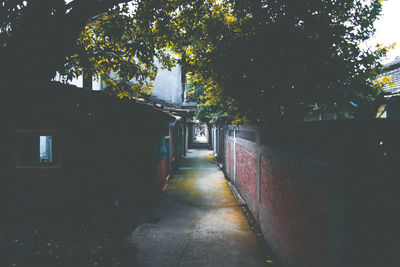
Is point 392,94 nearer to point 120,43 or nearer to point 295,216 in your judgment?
point 295,216

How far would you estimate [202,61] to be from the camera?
17.4 ft

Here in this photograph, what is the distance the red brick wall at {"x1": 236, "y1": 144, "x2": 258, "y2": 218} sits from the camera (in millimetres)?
6223

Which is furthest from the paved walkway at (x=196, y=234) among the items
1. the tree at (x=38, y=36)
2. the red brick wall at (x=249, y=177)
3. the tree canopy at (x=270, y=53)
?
the tree at (x=38, y=36)

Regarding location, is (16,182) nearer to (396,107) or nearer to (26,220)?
(26,220)

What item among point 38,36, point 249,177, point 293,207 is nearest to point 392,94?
point 249,177

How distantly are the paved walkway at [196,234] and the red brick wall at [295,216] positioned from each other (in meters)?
0.67

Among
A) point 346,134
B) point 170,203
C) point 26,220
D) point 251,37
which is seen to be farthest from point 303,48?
point 26,220

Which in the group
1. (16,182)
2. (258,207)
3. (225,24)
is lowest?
(258,207)

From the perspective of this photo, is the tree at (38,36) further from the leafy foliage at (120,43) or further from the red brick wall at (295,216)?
the red brick wall at (295,216)

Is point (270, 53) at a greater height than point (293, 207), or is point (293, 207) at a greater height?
point (270, 53)

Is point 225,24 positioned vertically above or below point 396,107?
above

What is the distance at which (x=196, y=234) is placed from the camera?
545 centimetres

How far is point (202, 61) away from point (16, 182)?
6446mm

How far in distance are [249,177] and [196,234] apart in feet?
7.90
